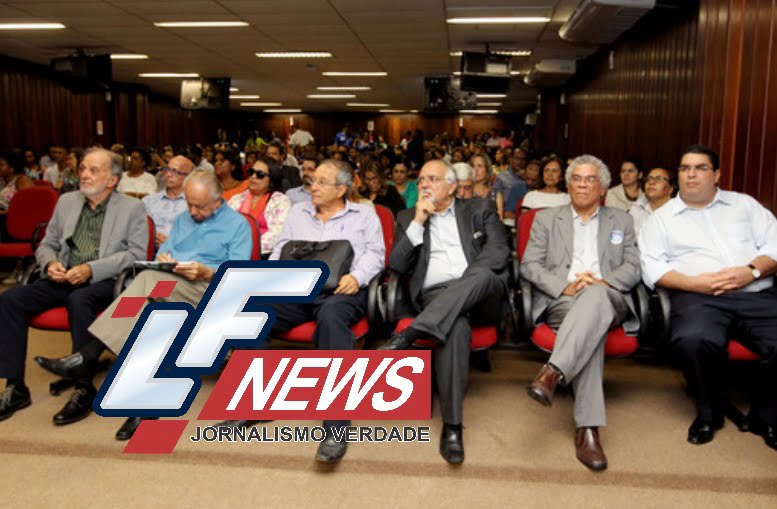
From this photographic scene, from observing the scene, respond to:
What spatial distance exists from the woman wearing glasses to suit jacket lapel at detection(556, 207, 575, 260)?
1861mm

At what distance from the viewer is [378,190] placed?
5957 mm

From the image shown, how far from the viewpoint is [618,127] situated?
9.04 meters

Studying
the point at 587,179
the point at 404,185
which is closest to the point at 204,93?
the point at 404,185

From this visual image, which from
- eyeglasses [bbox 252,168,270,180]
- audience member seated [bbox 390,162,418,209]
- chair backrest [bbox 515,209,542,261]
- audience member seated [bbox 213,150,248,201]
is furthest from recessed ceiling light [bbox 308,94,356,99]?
chair backrest [bbox 515,209,542,261]

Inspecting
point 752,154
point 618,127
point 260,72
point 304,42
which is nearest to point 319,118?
point 260,72

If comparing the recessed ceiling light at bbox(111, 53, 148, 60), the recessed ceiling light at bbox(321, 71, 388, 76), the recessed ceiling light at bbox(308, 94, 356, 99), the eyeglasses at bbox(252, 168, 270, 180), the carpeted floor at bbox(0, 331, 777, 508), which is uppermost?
the recessed ceiling light at bbox(308, 94, 356, 99)

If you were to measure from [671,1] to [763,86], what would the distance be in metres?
2.67

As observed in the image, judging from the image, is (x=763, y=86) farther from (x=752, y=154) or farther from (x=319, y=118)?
(x=319, y=118)

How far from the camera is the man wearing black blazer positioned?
3.04 metres

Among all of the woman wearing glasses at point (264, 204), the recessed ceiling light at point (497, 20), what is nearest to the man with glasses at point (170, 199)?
the woman wearing glasses at point (264, 204)

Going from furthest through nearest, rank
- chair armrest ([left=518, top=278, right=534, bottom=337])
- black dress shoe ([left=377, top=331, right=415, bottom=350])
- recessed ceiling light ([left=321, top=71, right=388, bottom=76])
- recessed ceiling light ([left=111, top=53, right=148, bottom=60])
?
recessed ceiling light ([left=321, top=71, right=388, bottom=76]), recessed ceiling light ([left=111, top=53, right=148, bottom=60]), chair armrest ([left=518, top=278, right=534, bottom=337]), black dress shoe ([left=377, top=331, right=415, bottom=350])

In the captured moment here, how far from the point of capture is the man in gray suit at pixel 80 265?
11.4ft

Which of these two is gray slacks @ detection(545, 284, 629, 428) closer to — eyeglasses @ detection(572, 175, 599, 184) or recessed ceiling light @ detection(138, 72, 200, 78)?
eyeglasses @ detection(572, 175, 599, 184)

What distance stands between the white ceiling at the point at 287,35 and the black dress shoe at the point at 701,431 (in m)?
5.73
